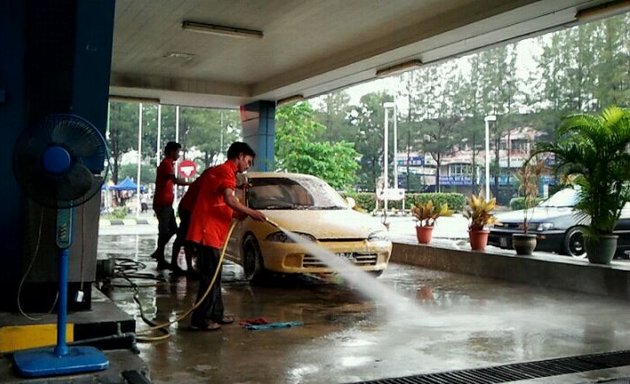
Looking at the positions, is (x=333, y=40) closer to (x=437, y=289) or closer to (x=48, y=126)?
(x=437, y=289)

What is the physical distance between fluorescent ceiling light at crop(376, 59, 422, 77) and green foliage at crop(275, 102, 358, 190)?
28.4 feet

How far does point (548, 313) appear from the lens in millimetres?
6504

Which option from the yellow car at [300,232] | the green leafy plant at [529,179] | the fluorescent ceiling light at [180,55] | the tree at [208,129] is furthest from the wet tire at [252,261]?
the tree at [208,129]

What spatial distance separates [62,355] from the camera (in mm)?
3541

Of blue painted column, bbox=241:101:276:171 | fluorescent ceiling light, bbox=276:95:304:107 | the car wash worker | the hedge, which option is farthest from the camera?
the hedge

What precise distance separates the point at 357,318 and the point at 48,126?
3609mm

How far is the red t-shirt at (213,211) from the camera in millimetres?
5504

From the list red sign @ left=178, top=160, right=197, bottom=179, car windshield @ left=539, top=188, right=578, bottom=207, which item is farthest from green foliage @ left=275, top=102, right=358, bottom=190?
car windshield @ left=539, top=188, right=578, bottom=207

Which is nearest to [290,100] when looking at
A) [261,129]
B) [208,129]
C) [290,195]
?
[261,129]

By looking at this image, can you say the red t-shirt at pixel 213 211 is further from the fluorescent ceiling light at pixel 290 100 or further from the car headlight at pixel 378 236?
the fluorescent ceiling light at pixel 290 100

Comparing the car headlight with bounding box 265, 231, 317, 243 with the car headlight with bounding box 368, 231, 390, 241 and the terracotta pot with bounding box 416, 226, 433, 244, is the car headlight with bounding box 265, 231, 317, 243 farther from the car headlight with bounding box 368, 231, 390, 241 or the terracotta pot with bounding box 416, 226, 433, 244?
the terracotta pot with bounding box 416, 226, 433, 244

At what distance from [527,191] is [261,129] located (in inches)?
346

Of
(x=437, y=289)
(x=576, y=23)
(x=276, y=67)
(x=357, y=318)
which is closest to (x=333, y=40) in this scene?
(x=276, y=67)

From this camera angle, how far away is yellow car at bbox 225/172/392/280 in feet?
24.7
